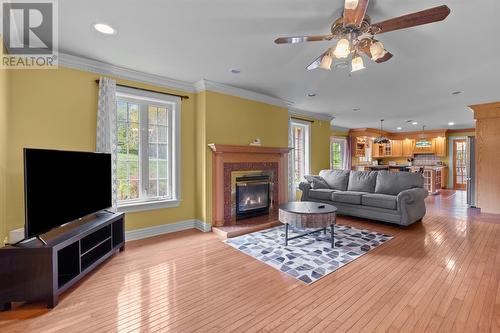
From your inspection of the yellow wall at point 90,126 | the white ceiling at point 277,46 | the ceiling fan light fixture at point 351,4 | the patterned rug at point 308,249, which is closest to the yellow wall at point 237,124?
the yellow wall at point 90,126

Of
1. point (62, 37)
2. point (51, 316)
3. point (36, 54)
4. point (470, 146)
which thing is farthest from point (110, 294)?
point (470, 146)

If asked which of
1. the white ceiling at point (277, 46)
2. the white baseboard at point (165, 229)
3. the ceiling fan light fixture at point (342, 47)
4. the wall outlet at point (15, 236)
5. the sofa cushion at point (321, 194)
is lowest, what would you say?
the white baseboard at point (165, 229)

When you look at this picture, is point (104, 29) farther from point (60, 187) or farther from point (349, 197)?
point (349, 197)

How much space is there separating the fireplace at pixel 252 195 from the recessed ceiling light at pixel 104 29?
2.86m

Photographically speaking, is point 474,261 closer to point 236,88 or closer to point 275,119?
point 275,119

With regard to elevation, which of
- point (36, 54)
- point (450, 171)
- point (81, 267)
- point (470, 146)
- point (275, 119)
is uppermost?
point (36, 54)

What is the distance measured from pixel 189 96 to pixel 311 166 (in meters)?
3.89

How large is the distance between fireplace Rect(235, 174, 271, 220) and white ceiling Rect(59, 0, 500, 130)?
1744mm

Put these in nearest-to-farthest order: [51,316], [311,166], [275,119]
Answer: [51,316]
[275,119]
[311,166]

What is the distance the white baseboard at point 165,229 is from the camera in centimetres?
376

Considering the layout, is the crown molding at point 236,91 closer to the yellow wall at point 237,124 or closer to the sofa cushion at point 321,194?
the yellow wall at point 237,124

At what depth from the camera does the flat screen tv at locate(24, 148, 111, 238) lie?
2068 mm

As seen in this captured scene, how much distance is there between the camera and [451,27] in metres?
2.40

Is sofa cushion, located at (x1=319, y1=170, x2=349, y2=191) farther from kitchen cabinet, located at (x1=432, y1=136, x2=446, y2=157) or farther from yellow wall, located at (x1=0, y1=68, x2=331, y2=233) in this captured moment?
kitchen cabinet, located at (x1=432, y1=136, x2=446, y2=157)
